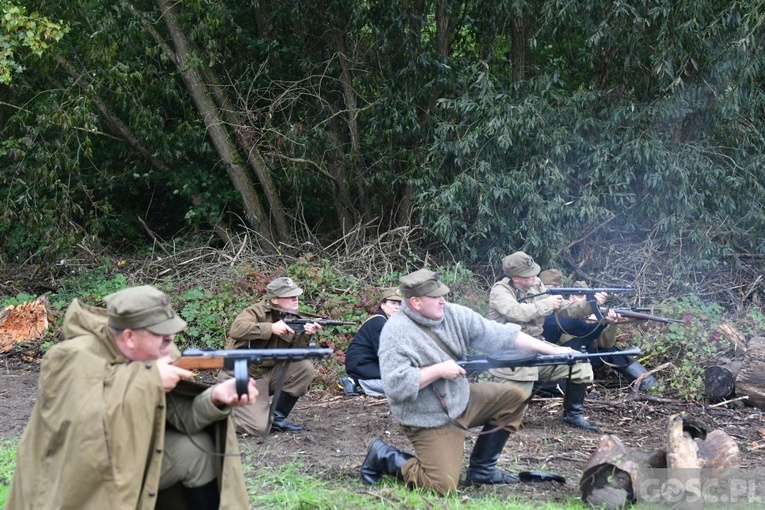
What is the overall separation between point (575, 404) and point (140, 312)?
564cm

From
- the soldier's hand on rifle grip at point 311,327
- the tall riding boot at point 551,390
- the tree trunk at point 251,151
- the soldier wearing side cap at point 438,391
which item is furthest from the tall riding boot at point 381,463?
the tree trunk at point 251,151

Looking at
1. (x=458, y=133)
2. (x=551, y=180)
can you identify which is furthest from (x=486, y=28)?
(x=551, y=180)

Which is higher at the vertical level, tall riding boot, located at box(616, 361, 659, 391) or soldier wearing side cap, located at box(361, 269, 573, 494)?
soldier wearing side cap, located at box(361, 269, 573, 494)

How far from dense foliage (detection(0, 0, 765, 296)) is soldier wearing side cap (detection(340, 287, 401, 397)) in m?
3.82

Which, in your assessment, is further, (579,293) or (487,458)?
(579,293)

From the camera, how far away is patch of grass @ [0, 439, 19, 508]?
625 cm

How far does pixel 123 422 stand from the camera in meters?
4.16

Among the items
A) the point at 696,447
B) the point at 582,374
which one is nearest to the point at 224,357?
the point at 696,447

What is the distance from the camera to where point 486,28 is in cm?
1457

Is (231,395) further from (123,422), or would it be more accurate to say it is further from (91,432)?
(91,432)

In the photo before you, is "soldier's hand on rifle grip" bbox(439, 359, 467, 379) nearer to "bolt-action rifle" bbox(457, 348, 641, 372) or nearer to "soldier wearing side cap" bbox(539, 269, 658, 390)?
"bolt-action rifle" bbox(457, 348, 641, 372)

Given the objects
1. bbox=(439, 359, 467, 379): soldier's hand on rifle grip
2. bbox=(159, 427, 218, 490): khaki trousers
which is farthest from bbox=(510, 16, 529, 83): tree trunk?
bbox=(159, 427, 218, 490): khaki trousers

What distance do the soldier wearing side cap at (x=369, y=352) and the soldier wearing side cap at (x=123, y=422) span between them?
5235mm

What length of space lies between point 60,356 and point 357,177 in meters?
11.5
